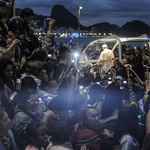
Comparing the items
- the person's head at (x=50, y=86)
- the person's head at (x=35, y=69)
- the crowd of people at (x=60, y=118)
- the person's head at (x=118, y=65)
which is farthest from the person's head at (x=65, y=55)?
the person's head at (x=118, y=65)

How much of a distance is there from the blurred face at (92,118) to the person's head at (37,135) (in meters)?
0.62

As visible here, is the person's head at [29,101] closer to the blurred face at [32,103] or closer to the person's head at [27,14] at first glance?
the blurred face at [32,103]

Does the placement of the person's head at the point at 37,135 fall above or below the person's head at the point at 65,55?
below

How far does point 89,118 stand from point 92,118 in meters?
0.04

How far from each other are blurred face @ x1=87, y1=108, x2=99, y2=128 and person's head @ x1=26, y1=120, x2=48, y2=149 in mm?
623

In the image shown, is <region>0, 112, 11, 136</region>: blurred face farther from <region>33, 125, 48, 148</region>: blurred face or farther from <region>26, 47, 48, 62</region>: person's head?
<region>26, 47, 48, 62</region>: person's head

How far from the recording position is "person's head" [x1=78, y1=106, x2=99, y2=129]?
179 inches

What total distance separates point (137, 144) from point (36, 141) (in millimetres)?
1225

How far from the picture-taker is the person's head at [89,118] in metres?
4.54

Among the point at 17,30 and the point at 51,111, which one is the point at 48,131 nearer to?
the point at 51,111

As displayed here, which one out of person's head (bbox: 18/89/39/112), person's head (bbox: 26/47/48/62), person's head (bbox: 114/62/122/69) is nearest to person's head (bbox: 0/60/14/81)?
person's head (bbox: 18/89/39/112)

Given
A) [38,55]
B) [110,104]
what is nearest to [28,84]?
[110,104]

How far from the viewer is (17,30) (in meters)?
7.03

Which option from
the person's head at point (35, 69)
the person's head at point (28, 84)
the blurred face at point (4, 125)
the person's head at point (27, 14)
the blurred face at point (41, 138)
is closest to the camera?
the blurred face at point (4, 125)
